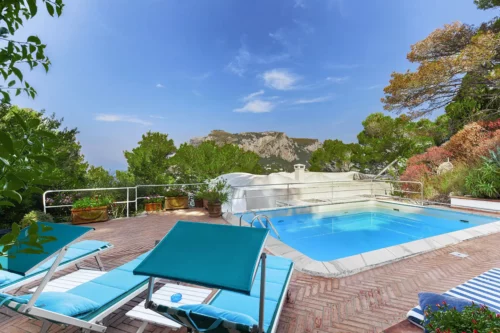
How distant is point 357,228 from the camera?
26.8 ft

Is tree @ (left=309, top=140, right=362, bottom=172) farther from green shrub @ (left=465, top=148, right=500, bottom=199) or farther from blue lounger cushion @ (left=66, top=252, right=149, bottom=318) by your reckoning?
blue lounger cushion @ (left=66, top=252, right=149, bottom=318)

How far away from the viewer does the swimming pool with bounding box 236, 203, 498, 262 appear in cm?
664

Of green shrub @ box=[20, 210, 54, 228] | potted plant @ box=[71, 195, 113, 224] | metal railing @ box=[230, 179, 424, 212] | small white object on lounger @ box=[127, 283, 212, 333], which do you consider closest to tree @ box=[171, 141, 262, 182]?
metal railing @ box=[230, 179, 424, 212]

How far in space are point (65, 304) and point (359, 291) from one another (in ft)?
9.94

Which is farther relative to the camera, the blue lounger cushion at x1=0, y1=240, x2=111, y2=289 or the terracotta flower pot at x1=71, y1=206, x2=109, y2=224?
the terracotta flower pot at x1=71, y1=206, x2=109, y2=224

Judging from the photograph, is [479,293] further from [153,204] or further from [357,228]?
[153,204]

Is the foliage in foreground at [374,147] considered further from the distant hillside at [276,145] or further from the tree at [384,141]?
the distant hillside at [276,145]

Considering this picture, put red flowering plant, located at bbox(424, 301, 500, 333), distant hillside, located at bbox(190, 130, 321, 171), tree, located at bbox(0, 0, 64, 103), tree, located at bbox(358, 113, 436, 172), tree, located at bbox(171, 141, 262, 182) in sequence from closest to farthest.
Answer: tree, located at bbox(0, 0, 64, 103) → red flowering plant, located at bbox(424, 301, 500, 333) → tree, located at bbox(171, 141, 262, 182) → tree, located at bbox(358, 113, 436, 172) → distant hillside, located at bbox(190, 130, 321, 171)

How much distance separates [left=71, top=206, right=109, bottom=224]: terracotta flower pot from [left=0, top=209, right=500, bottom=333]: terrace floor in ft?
6.68

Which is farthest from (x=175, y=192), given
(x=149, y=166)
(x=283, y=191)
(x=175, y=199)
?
(x=283, y=191)

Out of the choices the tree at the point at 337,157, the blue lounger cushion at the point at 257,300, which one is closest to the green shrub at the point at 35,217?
the blue lounger cushion at the point at 257,300

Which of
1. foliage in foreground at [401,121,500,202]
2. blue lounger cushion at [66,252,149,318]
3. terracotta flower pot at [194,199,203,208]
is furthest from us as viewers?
terracotta flower pot at [194,199,203,208]

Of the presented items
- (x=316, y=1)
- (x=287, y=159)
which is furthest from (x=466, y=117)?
(x=287, y=159)

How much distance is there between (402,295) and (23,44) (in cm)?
387
